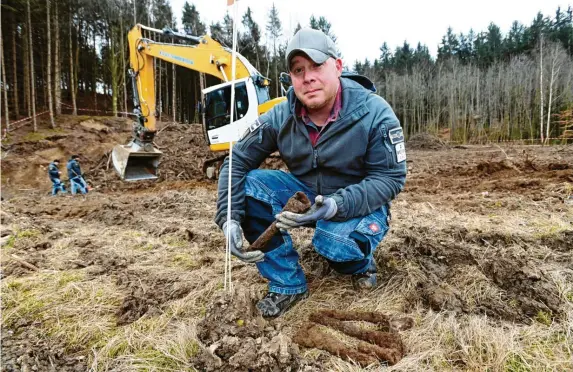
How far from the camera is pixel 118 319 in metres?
1.86

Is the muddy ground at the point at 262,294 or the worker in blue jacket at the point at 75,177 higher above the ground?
the worker in blue jacket at the point at 75,177

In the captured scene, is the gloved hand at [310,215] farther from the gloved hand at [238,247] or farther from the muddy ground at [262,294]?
the muddy ground at [262,294]

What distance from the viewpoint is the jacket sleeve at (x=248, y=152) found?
2.01 m

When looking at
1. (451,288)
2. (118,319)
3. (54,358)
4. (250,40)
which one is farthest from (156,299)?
(250,40)

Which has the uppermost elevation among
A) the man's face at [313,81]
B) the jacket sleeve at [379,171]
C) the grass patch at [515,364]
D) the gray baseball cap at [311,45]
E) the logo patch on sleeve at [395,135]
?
the gray baseball cap at [311,45]

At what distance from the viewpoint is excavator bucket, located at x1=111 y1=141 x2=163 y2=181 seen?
8.66 metres

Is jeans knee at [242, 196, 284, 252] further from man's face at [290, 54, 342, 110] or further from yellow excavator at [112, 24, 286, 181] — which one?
yellow excavator at [112, 24, 286, 181]

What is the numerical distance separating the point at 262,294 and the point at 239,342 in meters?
0.69

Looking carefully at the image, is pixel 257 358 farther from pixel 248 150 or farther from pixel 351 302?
pixel 248 150

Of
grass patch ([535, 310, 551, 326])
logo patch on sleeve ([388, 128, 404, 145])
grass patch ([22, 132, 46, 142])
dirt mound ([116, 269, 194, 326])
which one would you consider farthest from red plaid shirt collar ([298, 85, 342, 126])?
grass patch ([22, 132, 46, 142])

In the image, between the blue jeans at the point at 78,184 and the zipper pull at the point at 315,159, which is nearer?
the zipper pull at the point at 315,159

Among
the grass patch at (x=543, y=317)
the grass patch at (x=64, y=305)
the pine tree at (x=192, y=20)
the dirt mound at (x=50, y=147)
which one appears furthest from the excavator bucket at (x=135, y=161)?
the pine tree at (x=192, y=20)

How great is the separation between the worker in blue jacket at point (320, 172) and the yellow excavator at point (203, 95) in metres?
5.25

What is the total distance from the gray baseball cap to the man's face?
37 mm
